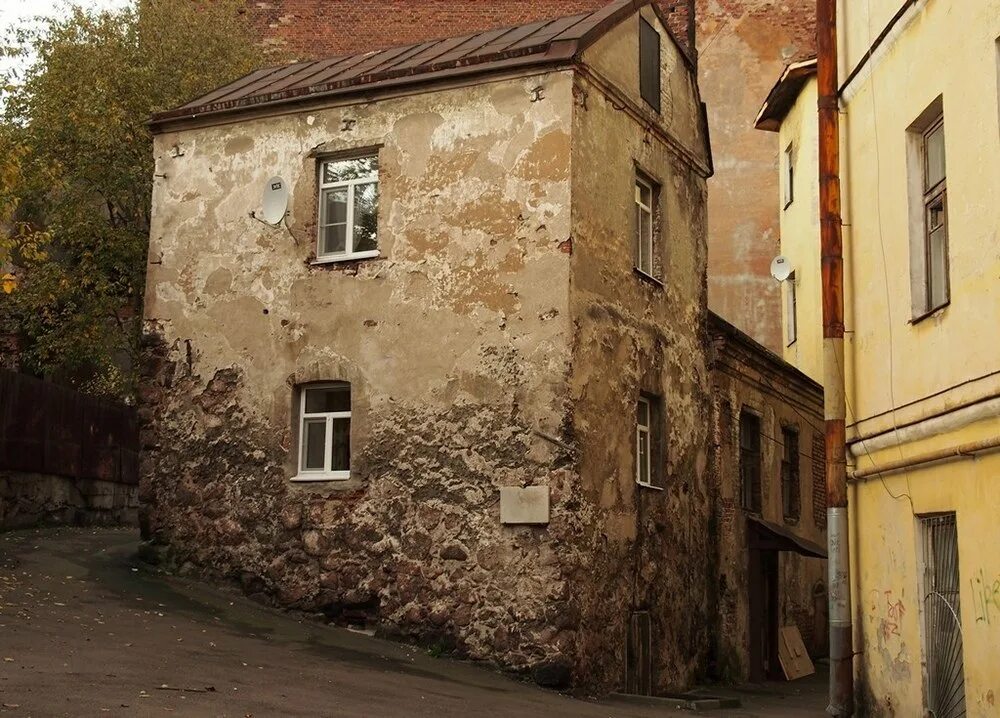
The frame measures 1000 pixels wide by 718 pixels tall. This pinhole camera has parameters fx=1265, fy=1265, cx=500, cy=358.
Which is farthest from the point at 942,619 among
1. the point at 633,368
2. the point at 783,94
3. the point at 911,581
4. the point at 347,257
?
the point at 783,94

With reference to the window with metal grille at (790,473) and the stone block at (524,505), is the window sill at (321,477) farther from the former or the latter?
the window with metal grille at (790,473)

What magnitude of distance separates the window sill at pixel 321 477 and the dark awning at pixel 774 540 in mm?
7164

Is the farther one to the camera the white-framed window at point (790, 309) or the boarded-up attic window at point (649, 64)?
the white-framed window at point (790, 309)

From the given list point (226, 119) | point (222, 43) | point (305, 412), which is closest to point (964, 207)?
point (305, 412)

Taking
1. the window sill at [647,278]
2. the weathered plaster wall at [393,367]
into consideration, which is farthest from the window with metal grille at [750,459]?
the weathered plaster wall at [393,367]

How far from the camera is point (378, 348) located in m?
15.7

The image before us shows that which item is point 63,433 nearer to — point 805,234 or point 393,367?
point 393,367

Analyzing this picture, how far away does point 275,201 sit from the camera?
16438 millimetres

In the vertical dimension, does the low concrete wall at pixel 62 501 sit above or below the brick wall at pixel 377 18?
below

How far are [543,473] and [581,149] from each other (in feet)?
12.8

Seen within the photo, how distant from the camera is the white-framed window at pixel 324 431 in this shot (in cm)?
1589

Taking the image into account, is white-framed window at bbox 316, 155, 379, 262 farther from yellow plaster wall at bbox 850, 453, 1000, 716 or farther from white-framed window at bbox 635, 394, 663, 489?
yellow plaster wall at bbox 850, 453, 1000, 716

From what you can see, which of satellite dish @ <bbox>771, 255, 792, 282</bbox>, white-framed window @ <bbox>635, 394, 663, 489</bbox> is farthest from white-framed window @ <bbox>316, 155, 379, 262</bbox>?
satellite dish @ <bbox>771, 255, 792, 282</bbox>

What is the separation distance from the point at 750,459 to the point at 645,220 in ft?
17.7
